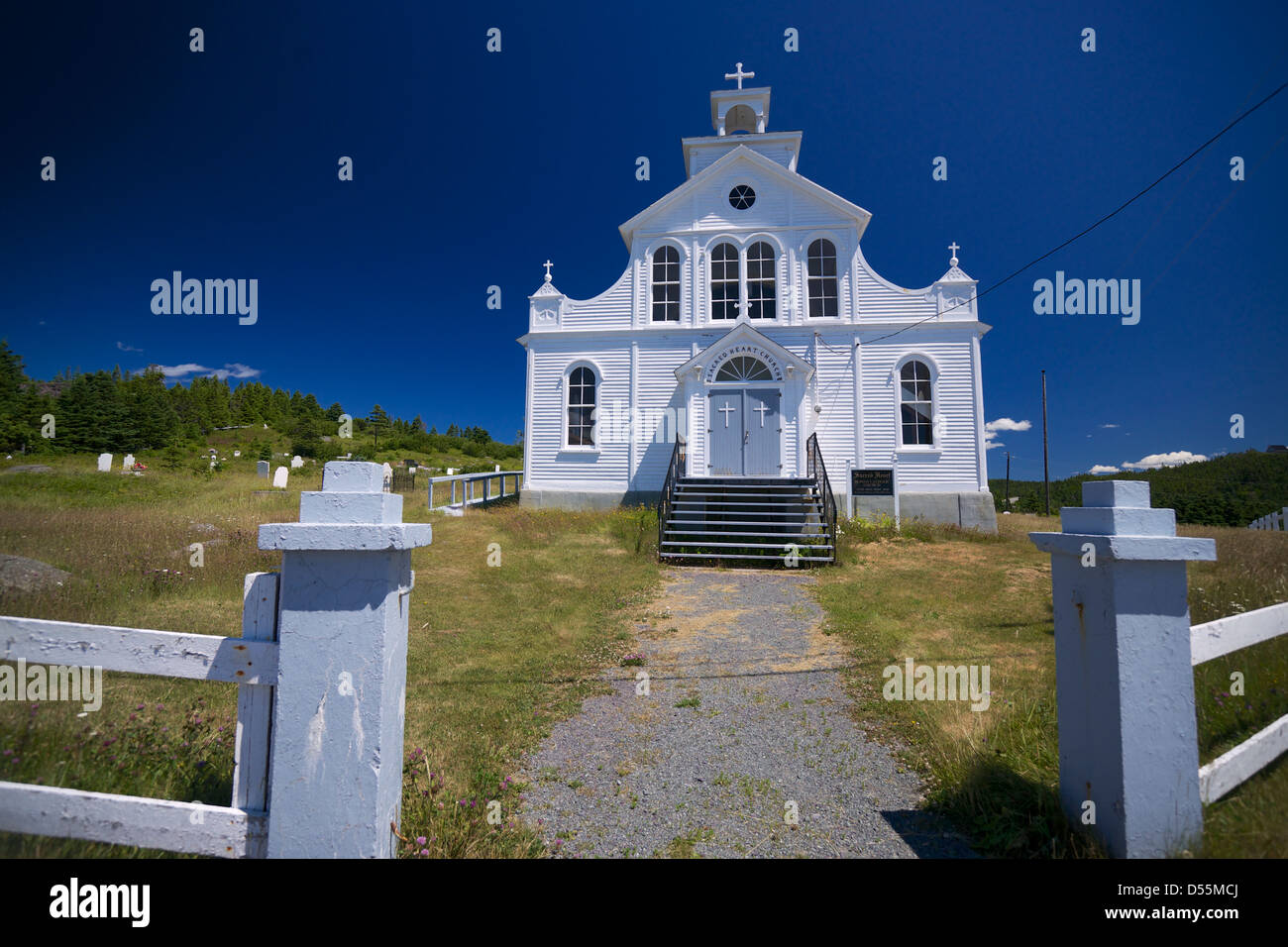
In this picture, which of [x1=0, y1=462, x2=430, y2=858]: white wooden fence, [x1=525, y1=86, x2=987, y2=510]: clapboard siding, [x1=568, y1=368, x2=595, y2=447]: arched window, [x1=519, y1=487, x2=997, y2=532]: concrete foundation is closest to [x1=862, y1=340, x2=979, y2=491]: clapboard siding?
[x1=525, y1=86, x2=987, y2=510]: clapboard siding

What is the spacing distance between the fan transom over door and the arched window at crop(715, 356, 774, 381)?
36 centimetres

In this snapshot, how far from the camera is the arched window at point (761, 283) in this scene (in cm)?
1617

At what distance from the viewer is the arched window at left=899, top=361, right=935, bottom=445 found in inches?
599

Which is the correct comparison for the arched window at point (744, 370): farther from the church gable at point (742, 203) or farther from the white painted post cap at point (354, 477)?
the white painted post cap at point (354, 477)

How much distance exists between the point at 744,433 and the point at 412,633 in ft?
35.2

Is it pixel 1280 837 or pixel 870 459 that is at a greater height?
pixel 870 459

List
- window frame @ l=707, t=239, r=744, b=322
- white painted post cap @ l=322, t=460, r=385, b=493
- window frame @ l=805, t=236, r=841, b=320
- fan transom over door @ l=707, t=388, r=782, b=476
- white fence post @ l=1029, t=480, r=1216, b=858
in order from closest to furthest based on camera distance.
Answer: white painted post cap @ l=322, t=460, r=385, b=493
white fence post @ l=1029, t=480, r=1216, b=858
fan transom over door @ l=707, t=388, r=782, b=476
window frame @ l=805, t=236, r=841, b=320
window frame @ l=707, t=239, r=744, b=322

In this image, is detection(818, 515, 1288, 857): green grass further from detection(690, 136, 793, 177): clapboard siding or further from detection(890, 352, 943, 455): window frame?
detection(690, 136, 793, 177): clapboard siding

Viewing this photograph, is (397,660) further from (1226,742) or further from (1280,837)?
(1226,742)

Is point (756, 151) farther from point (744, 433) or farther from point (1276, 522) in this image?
point (1276, 522)

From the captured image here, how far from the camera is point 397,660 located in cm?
207

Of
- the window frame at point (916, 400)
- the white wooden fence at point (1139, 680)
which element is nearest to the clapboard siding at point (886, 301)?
the window frame at point (916, 400)
